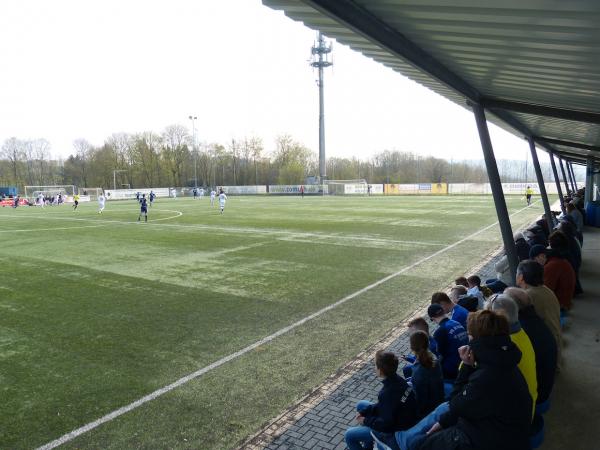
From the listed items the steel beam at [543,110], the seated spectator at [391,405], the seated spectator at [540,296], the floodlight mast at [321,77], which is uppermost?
the floodlight mast at [321,77]

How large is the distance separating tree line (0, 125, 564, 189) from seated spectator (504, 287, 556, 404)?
274ft

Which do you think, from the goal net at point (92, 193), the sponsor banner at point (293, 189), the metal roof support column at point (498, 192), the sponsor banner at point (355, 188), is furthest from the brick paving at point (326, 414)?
the goal net at point (92, 193)

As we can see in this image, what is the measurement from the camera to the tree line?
8844 centimetres

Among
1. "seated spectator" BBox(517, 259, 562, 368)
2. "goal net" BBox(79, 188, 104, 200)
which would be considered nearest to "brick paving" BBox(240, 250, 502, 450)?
"seated spectator" BBox(517, 259, 562, 368)

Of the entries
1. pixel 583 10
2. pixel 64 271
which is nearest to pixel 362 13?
pixel 583 10

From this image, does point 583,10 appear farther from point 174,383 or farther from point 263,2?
point 174,383

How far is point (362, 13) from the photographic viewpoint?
3994 mm

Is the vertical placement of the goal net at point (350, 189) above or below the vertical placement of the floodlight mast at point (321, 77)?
below

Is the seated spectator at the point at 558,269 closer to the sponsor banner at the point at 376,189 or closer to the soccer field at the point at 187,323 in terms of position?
the soccer field at the point at 187,323

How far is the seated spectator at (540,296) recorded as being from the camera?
15.9 ft

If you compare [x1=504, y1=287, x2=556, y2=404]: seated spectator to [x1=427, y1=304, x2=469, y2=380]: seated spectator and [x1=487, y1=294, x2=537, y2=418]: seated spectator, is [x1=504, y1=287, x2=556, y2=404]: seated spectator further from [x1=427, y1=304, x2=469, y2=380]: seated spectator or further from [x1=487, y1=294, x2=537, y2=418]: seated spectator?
[x1=427, y1=304, x2=469, y2=380]: seated spectator

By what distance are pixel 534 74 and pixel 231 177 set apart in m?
97.8

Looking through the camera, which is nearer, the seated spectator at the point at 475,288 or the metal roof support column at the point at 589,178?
the seated spectator at the point at 475,288

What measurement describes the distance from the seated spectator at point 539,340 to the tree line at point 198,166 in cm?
8365
